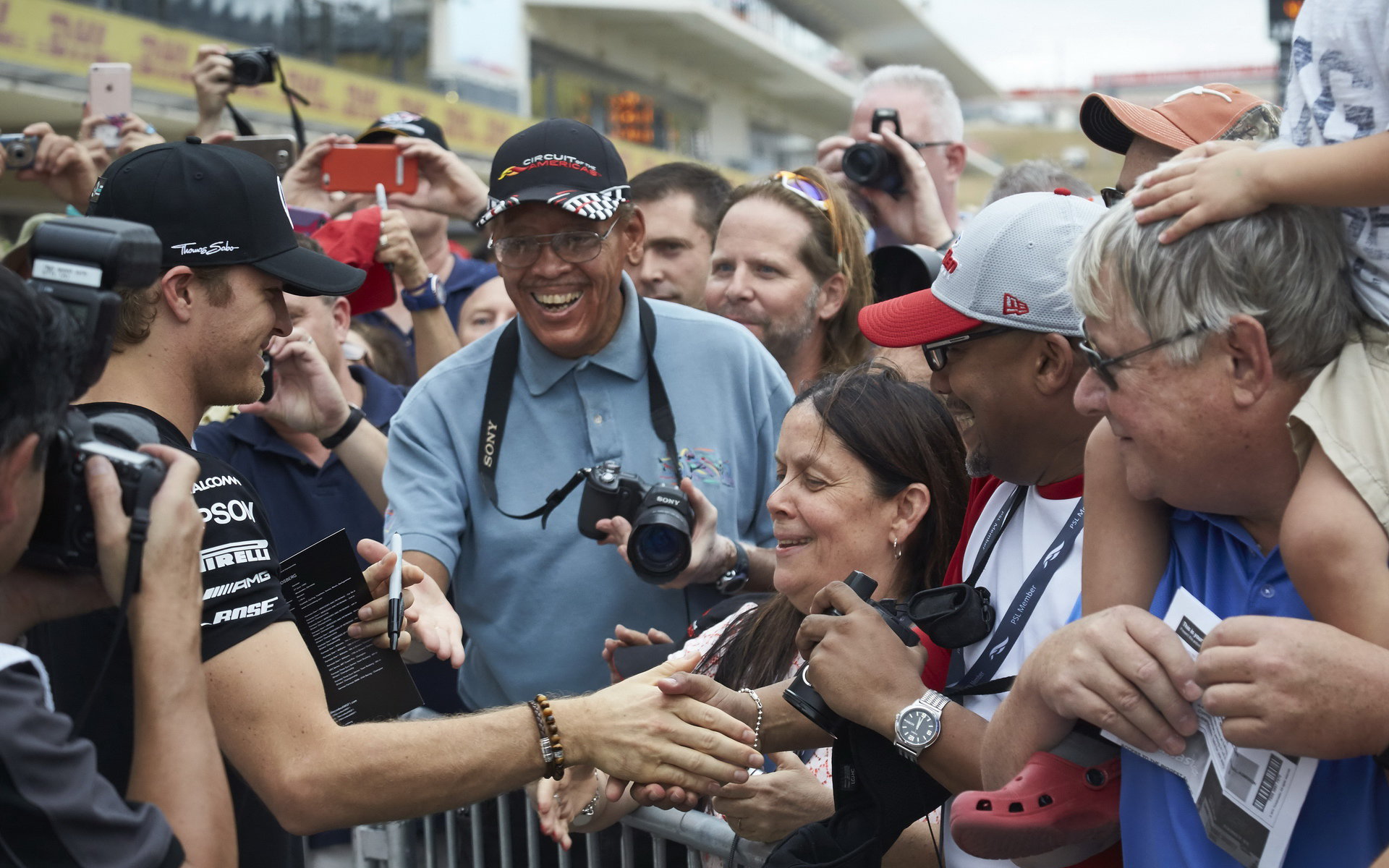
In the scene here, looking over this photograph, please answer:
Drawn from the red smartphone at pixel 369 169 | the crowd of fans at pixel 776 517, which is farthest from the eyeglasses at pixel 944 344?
the red smartphone at pixel 369 169

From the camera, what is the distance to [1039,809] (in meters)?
1.82

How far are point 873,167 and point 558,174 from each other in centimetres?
164

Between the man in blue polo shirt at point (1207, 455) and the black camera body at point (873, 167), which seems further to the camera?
the black camera body at point (873, 167)

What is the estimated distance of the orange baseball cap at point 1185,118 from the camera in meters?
2.38

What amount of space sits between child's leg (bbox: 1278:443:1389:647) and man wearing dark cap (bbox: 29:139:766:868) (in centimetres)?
119

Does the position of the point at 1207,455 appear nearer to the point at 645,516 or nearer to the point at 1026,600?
the point at 1026,600

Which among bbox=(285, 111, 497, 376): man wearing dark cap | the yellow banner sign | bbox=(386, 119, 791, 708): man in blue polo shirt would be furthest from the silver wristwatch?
the yellow banner sign

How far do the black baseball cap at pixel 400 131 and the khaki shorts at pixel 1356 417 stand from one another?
396 cm

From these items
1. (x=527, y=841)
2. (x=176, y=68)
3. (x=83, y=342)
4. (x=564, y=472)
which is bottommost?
(x=527, y=841)

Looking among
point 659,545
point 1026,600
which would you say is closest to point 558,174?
point 659,545

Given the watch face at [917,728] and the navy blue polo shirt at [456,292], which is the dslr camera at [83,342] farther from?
the navy blue polo shirt at [456,292]

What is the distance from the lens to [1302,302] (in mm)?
1682

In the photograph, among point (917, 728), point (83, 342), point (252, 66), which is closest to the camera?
point (83, 342)

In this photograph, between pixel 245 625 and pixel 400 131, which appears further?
pixel 400 131
